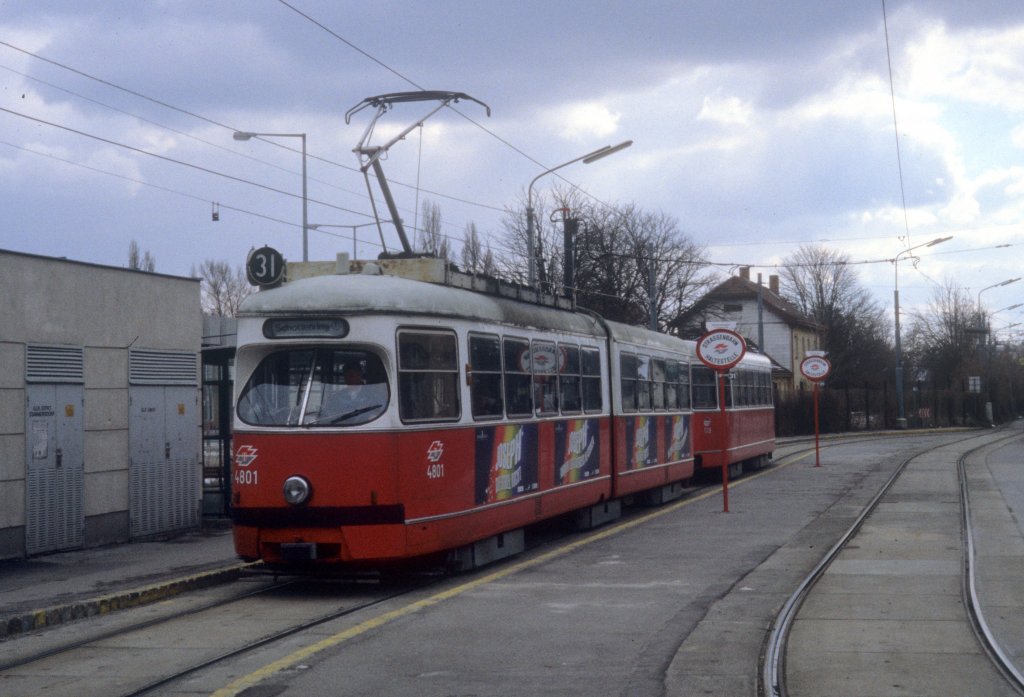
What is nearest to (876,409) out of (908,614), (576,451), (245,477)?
(576,451)

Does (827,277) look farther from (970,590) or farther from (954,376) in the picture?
(970,590)

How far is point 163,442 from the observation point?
16531mm

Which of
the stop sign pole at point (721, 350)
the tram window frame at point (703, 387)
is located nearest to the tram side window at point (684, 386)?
the tram window frame at point (703, 387)

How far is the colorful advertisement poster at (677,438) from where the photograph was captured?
21000 millimetres

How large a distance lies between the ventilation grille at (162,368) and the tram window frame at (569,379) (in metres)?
5.31

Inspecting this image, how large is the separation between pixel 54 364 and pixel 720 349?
32.9 feet

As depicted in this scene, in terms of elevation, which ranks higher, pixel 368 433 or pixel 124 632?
pixel 368 433

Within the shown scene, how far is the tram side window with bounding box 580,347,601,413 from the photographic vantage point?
16.3m

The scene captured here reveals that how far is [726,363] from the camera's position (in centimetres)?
1975

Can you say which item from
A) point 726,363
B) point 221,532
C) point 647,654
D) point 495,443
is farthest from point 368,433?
point 726,363

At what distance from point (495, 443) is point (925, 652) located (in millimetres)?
5332

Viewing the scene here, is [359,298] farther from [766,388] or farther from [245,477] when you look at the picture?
[766,388]

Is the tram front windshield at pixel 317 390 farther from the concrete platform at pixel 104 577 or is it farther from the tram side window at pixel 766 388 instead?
the tram side window at pixel 766 388

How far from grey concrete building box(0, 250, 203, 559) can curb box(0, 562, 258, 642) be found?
9.84ft
